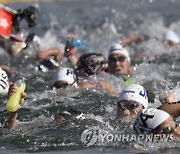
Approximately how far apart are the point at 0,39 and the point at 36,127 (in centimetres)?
544

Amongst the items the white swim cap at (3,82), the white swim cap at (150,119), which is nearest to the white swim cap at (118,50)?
the white swim cap at (3,82)

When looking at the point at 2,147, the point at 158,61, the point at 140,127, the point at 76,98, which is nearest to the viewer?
the point at 140,127

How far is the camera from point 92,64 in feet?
42.0

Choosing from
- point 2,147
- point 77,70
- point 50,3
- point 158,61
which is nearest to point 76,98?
point 77,70

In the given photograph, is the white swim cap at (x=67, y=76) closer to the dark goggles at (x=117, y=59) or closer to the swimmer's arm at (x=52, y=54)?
the dark goggles at (x=117, y=59)

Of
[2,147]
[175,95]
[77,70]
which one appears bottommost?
[2,147]

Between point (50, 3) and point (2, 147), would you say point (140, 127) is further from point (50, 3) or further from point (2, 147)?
point (50, 3)

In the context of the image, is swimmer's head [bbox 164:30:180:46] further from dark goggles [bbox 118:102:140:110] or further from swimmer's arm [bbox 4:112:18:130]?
swimmer's arm [bbox 4:112:18:130]

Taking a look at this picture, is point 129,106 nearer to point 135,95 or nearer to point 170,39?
point 135,95

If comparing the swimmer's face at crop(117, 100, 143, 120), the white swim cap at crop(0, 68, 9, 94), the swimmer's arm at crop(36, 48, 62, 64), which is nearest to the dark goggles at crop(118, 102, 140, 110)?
the swimmer's face at crop(117, 100, 143, 120)

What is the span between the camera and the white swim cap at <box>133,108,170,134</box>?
318 inches

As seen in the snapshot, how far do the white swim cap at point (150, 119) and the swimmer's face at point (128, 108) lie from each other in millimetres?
1144

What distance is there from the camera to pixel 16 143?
9.04 metres

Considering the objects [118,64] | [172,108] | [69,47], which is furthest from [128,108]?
[69,47]
